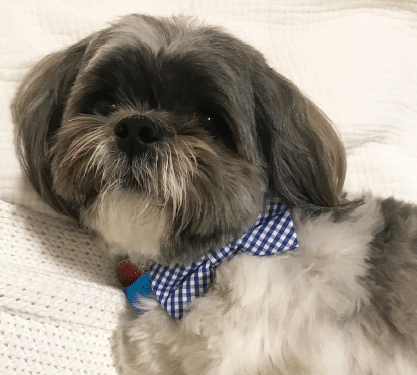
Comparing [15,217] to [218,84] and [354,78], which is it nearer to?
[218,84]

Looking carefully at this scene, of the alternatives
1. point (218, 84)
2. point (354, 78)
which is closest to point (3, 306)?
point (218, 84)

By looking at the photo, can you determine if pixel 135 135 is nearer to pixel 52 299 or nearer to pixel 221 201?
pixel 221 201

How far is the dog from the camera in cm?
115

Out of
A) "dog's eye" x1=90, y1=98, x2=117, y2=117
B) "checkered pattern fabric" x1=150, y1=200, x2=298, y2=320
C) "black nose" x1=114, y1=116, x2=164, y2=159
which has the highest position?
"black nose" x1=114, y1=116, x2=164, y2=159

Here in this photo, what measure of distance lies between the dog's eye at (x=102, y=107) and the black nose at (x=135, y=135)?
0.21m

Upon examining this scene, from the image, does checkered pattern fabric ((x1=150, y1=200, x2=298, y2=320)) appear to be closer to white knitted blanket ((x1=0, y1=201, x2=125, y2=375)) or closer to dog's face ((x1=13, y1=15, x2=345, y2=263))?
dog's face ((x1=13, y1=15, x2=345, y2=263))

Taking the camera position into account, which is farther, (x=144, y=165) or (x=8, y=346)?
(x=8, y=346)

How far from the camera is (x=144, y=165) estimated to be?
1.10m

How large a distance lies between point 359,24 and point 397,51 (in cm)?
24

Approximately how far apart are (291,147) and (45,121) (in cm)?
76

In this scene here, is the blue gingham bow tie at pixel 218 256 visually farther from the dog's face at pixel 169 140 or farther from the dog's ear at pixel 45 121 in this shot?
the dog's ear at pixel 45 121

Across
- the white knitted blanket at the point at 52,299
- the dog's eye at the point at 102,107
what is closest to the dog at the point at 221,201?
the dog's eye at the point at 102,107

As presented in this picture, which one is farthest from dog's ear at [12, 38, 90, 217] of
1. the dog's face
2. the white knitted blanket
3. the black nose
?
the black nose

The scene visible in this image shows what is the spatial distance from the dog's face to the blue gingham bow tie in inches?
1.4
